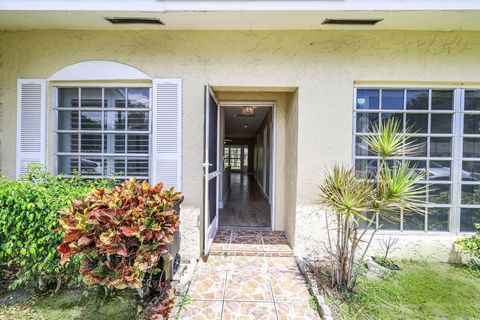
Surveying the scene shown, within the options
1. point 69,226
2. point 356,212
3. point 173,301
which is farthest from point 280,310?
point 69,226

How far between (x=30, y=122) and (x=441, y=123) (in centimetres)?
593

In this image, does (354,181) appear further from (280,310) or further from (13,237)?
(13,237)

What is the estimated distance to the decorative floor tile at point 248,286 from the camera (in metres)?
2.55

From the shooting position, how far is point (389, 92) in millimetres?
3379

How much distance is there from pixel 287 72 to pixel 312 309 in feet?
9.52

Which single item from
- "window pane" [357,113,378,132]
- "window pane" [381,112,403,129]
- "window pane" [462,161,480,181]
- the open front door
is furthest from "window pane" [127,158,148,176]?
"window pane" [462,161,480,181]

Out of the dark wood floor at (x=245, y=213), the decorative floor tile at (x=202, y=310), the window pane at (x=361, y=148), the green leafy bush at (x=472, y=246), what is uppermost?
the window pane at (x=361, y=148)

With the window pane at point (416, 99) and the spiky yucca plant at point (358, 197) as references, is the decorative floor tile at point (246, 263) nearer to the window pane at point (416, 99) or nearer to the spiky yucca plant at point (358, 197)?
the spiky yucca plant at point (358, 197)

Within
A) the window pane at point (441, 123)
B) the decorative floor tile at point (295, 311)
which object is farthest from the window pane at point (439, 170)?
the decorative floor tile at point (295, 311)

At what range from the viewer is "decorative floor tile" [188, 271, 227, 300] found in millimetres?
2559

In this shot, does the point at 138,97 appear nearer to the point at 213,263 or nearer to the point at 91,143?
the point at 91,143

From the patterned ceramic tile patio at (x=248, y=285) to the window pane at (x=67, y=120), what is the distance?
277 cm

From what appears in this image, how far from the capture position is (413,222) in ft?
11.2

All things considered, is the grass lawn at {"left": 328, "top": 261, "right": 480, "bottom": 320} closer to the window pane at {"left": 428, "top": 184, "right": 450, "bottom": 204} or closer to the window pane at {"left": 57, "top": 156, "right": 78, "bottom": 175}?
the window pane at {"left": 428, "top": 184, "right": 450, "bottom": 204}
